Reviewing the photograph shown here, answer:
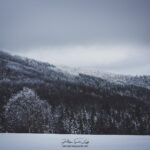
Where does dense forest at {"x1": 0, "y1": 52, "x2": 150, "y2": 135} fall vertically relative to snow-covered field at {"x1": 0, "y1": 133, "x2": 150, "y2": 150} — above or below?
above

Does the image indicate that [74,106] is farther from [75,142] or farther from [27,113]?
[27,113]

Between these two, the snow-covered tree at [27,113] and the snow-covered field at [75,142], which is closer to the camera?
the snow-covered field at [75,142]

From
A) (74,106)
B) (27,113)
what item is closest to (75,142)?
(74,106)

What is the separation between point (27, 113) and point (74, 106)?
2187 millimetres

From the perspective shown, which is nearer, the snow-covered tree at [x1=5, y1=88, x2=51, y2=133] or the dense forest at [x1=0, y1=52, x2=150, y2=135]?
the dense forest at [x1=0, y1=52, x2=150, y2=135]

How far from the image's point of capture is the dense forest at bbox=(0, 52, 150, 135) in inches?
704

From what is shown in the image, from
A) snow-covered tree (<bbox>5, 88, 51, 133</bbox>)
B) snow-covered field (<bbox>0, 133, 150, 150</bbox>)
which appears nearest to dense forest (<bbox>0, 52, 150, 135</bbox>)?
snow-covered tree (<bbox>5, 88, 51, 133</bbox>)

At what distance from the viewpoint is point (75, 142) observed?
1755 cm

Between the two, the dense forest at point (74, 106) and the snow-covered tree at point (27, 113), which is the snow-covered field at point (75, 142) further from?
the snow-covered tree at point (27, 113)

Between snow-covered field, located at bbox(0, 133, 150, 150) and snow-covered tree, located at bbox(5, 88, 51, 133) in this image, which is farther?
snow-covered tree, located at bbox(5, 88, 51, 133)

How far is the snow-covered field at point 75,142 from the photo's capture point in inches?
707

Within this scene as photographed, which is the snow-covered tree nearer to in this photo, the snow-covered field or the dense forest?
the dense forest

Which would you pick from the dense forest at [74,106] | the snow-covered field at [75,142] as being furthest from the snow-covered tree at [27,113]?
the snow-covered field at [75,142]

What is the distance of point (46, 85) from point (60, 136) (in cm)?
254
